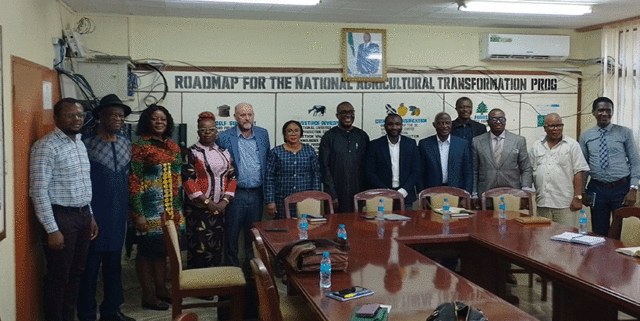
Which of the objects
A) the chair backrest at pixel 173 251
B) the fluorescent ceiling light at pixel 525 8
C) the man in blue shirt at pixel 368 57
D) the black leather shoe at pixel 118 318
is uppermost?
the fluorescent ceiling light at pixel 525 8

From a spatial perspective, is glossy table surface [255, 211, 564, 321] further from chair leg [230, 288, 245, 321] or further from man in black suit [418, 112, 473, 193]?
man in black suit [418, 112, 473, 193]

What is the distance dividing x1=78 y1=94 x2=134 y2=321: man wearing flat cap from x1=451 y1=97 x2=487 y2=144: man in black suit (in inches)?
141

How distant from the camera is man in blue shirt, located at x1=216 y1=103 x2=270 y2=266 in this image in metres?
5.23

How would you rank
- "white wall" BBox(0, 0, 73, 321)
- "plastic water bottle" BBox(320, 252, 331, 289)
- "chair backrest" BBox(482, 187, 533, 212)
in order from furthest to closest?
1. "chair backrest" BBox(482, 187, 533, 212)
2. "white wall" BBox(0, 0, 73, 321)
3. "plastic water bottle" BBox(320, 252, 331, 289)

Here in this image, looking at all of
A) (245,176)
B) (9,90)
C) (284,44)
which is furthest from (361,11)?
A: (9,90)

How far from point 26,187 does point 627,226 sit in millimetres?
4102

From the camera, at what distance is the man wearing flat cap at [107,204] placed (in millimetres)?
4211

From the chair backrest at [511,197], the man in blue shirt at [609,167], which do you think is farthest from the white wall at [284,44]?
the chair backrest at [511,197]

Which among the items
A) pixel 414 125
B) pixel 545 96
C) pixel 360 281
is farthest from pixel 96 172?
pixel 545 96

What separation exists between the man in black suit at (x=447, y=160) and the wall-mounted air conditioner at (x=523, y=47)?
1.51 m

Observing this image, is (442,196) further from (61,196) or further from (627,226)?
(61,196)

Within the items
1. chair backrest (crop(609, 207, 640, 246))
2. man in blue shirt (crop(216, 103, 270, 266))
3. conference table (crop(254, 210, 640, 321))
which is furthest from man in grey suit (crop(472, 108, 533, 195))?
man in blue shirt (crop(216, 103, 270, 266))

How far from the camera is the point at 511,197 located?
5.30m

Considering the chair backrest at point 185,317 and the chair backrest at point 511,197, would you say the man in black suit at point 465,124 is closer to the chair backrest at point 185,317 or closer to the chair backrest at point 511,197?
the chair backrest at point 511,197
